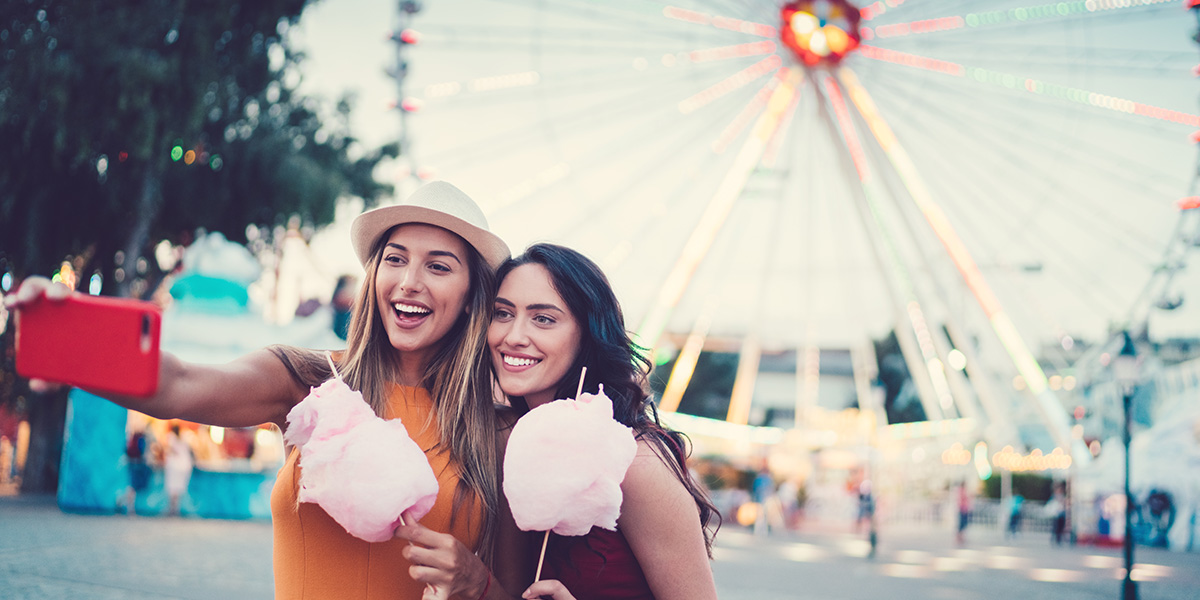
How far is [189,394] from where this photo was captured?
1.92m

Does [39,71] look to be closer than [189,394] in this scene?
No

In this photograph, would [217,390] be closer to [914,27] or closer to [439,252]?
[439,252]

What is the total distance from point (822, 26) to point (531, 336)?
13.4 m

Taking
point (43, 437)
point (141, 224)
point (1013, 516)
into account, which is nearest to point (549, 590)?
point (141, 224)

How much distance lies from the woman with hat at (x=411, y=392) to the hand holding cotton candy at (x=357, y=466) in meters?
0.10

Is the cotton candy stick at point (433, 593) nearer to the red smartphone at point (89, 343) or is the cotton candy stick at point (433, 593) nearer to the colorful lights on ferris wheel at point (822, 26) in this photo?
the red smartphone at point (89, 343)

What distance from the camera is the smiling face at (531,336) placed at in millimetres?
2361

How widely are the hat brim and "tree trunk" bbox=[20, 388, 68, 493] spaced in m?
16.9

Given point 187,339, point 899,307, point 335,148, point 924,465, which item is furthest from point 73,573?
point 924,465

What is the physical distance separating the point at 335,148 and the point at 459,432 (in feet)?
56.4

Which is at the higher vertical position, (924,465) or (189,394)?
(189,394)

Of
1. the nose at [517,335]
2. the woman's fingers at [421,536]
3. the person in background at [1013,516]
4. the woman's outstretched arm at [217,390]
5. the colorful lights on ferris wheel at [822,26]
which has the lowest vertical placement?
the person in background at [1013,516]

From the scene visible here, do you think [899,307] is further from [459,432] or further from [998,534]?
[459,432]

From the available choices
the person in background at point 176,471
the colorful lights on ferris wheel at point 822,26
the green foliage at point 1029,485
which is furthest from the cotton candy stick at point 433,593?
the green foliage at point 1029,485
